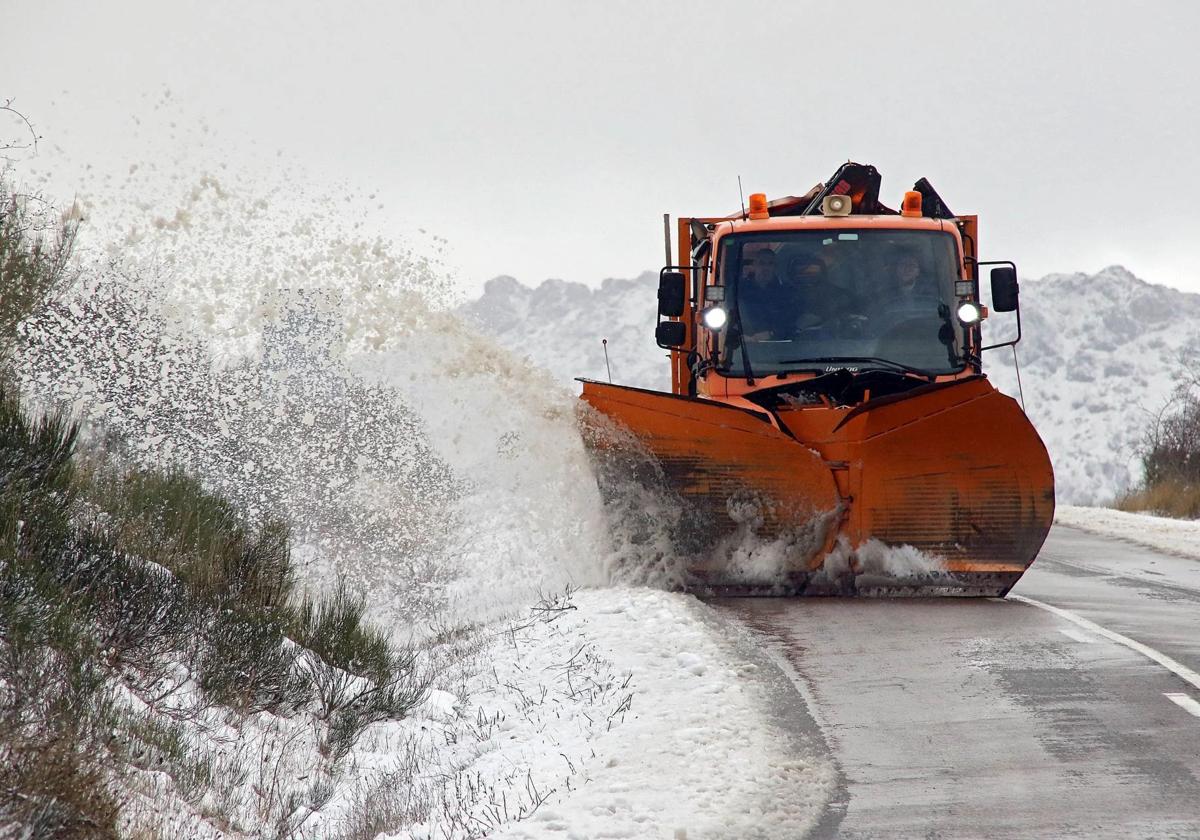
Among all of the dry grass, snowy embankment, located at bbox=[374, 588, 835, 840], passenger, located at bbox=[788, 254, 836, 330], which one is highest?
passenger, located at bbox=[788, 254, 836, 330]

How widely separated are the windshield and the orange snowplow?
1 cm

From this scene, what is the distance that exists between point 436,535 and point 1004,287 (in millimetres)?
9602

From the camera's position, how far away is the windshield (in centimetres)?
1138

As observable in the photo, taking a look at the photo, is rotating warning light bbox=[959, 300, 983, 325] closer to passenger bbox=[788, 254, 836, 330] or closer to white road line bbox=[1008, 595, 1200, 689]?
passenger bbox=[788, 254, 836, 330]

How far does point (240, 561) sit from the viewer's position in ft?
35.7

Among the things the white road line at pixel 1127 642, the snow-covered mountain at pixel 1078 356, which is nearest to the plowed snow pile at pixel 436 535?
the white road line at pixel 1127 642

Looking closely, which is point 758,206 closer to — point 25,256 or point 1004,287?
point 1004,287

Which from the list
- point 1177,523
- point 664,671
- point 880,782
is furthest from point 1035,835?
point 1177,523

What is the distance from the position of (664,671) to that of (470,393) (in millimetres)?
6484

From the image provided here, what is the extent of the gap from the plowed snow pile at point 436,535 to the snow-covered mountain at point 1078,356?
8544cm

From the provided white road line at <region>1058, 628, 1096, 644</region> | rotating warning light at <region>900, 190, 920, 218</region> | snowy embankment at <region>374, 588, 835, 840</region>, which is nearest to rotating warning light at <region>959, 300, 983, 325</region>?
rotating warning light at <region>900, 190, 920, 218</region>

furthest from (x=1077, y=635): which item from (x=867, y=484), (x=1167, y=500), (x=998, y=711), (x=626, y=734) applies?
(x=1167, y=500)

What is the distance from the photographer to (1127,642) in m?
8.83

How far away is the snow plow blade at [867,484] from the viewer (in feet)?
32.6
